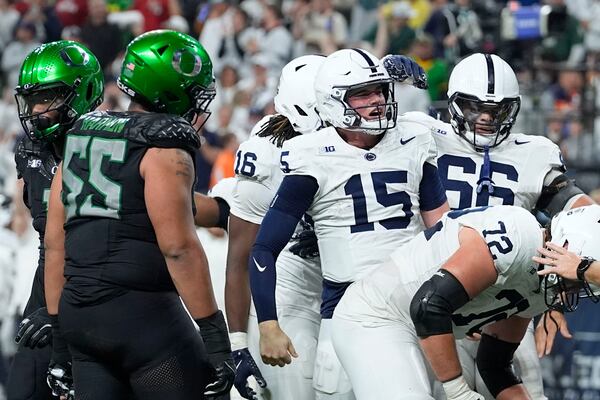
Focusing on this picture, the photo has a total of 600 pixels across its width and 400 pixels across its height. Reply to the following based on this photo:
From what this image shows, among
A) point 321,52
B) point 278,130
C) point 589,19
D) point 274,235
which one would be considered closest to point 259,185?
point 278,130

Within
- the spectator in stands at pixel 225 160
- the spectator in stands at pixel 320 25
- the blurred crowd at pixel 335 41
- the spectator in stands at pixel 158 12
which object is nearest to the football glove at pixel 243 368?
the blurred crowd at pixel 335 41

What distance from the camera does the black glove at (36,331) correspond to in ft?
15.4

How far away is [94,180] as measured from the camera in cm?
414

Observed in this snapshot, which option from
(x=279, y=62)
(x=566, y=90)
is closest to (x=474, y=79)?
(x=566, y=90)

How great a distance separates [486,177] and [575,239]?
45.2 inches

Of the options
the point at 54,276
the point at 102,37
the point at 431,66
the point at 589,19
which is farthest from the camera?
the point at 102,37

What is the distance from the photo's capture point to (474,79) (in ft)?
17.7

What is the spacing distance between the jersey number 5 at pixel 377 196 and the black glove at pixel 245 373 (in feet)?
2.47

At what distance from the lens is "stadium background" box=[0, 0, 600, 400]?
8109 millimetres

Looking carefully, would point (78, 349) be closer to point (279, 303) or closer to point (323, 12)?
point (279, 303)

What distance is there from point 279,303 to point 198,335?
3.37ft

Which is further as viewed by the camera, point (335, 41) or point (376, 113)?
point (335, 41)

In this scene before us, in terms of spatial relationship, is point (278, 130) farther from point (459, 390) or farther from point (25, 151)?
point (459, 390)

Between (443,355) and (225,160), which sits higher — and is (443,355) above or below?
above
